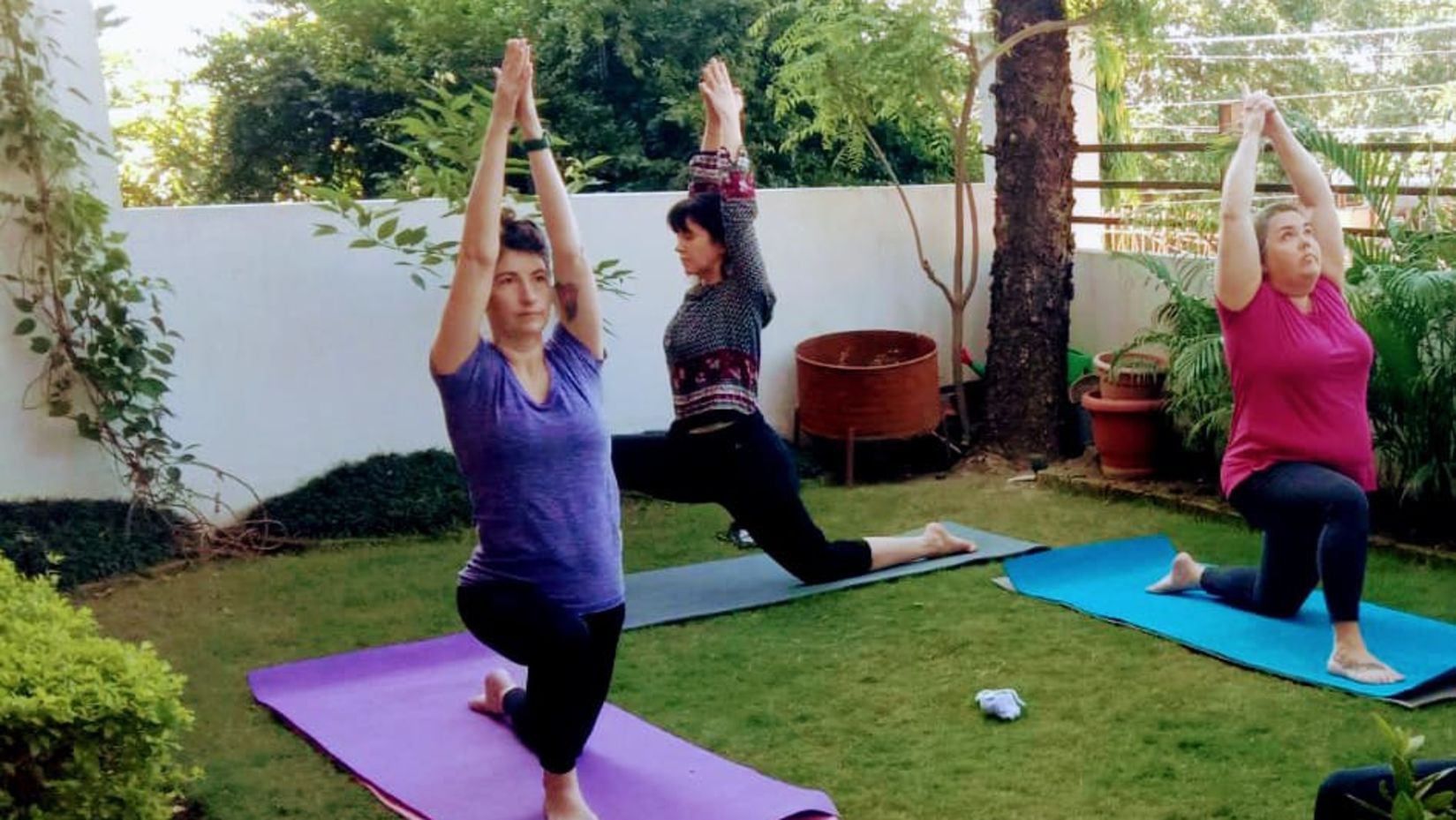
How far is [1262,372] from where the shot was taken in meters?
4.10

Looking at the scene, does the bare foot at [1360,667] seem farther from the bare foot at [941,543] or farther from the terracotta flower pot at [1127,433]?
the terracotta flower pot at [1127,433]

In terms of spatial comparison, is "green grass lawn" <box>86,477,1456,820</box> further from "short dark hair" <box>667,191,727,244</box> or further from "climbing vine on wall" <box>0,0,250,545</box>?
"short dark hair" <box>667,191,727,244</box>

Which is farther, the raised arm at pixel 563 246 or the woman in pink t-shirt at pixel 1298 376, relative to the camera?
the woman in pink t-shirt at pixel 1298 376

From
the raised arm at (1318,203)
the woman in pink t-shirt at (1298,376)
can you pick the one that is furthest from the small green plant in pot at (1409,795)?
the raised arm at (1318,203)

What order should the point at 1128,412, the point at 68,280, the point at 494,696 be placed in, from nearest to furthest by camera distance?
the point at 494,696, the point at 68,280, the point at 1128,412

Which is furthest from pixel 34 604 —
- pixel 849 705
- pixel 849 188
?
pixel 849 188

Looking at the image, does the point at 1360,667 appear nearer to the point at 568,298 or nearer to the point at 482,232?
the point at 568,298

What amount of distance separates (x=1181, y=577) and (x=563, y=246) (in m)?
2.61

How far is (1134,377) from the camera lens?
646cm

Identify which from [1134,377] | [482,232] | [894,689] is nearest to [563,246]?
[482,232]

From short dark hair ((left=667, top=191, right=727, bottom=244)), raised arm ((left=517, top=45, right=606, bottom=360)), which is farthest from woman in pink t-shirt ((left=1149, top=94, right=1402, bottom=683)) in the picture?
raised arm ((left=517, top=45, right=606, bottom=360))

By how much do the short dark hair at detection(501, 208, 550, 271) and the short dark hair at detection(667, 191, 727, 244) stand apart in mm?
1365

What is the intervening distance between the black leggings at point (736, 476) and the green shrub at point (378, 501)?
1.52m

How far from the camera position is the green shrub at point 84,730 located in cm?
249
